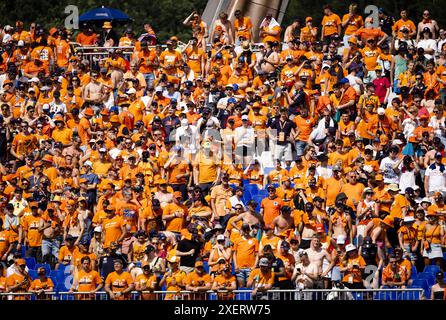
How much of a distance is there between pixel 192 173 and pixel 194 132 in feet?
3.06

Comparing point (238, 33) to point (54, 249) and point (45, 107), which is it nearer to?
point (45, 107)

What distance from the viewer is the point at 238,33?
3356 cm

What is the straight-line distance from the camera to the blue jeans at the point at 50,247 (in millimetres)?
27375

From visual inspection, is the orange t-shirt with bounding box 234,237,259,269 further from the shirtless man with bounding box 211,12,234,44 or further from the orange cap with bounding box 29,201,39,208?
the shirtless man with bounding box 211,12,234,44

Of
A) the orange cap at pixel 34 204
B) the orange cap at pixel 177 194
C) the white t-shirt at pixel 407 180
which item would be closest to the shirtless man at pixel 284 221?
the orange cap at pixel 177 194

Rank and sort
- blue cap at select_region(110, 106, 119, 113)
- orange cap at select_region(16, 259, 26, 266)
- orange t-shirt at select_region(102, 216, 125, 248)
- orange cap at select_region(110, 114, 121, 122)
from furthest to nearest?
blue cap at select_region(110, 106, 119, 113)
orange cap at select_region(110, 114, 121, 122)
orange t-shirt at select_region(102, 216, 125, 248)
orange cap at select_region(16, 259, 26, 266)

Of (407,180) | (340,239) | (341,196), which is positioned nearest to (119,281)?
(340,239)

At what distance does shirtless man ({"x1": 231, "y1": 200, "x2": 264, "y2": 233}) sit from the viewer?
26188 millimetres

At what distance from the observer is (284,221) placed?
85.6ft

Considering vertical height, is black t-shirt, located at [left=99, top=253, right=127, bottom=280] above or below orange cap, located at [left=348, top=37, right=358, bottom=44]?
below

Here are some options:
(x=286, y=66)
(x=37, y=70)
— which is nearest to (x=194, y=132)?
(x=286, y=66)

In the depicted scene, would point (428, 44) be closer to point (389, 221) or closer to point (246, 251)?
point (389, 221)

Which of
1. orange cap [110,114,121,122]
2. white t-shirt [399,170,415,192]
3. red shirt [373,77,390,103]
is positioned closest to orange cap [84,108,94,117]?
orange cap [110,114,121,122]

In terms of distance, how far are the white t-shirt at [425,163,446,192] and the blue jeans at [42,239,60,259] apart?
250 inches
